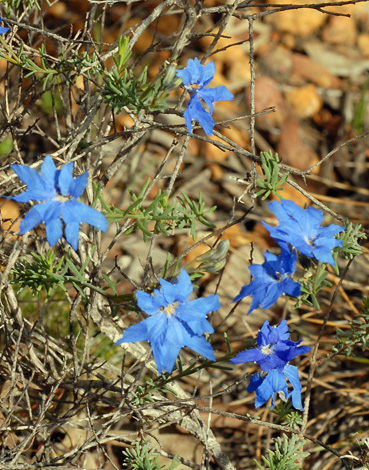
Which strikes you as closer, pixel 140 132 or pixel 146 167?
pixel 140 132

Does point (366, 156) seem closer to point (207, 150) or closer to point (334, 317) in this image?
point (207, 150)

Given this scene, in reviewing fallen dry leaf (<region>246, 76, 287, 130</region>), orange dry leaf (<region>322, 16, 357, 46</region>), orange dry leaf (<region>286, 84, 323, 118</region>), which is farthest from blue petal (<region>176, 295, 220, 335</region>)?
orange dry leaf (<region>322, 16, 357, 46</region>)

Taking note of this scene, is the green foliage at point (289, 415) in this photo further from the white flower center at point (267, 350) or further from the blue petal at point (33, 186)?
the blue petal at point (33, 186)

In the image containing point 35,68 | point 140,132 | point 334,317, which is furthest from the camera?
point 334,317

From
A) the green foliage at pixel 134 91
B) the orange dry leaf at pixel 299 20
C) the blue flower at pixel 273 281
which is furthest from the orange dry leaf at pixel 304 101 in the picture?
the blue flower at pixel 273 281

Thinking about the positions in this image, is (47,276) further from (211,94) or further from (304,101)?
(304,101)

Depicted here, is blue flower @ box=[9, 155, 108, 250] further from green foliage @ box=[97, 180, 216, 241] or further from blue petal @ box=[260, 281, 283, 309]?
blue petal @ box=[260, 281, 283, 309]

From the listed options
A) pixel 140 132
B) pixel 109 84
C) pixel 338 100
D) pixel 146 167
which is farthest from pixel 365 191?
pixel 109 84

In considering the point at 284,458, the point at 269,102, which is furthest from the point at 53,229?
the point at 269,102
